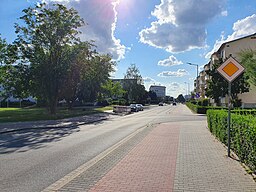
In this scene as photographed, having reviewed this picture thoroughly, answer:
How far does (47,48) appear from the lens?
33.3 m

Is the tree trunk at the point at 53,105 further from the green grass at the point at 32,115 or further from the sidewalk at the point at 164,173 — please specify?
the sidewalk at the point at 164,173

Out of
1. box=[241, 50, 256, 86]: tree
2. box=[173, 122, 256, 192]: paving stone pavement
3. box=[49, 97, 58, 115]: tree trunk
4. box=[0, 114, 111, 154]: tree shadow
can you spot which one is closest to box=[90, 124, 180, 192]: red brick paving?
box=[173, 122, 256, 192]: paving stone pavement

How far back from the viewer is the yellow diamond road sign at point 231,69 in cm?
838

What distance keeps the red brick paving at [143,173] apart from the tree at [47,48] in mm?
23378

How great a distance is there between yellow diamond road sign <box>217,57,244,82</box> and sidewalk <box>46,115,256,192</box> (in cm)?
237

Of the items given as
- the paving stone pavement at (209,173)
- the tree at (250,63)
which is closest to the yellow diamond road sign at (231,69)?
the paving stone pavement at (209,173)

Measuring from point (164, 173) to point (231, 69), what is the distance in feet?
12.7

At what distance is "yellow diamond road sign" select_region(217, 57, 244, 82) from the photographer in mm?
8375

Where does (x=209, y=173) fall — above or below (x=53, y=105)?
below

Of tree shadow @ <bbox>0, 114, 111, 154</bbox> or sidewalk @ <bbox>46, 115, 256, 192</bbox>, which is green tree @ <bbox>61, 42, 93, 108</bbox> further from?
sidewalk @ <bbox>46, 115, 256, 192</bbox>

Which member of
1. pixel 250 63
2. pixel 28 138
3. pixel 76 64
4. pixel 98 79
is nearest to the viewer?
pixel 28 138

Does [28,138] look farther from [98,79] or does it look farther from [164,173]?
[98,79]

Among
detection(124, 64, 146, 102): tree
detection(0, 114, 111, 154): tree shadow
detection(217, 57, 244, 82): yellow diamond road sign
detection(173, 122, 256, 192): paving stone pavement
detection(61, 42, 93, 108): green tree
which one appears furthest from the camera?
detection(124, 64, 146, 102): tree

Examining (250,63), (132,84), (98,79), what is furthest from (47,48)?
(132,84)
